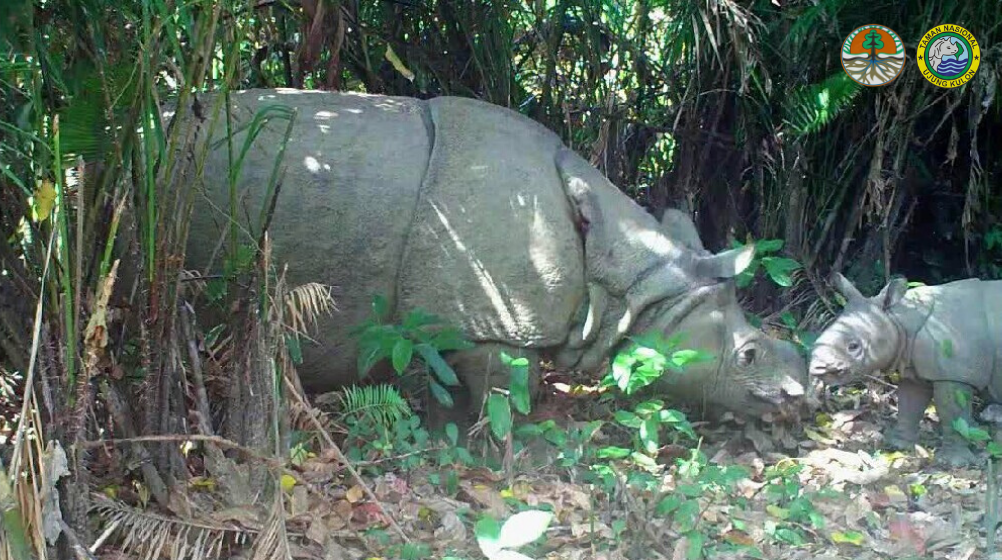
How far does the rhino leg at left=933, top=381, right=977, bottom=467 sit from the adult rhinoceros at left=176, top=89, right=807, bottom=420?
69 centimetres

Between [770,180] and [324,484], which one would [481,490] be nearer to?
[324,484]

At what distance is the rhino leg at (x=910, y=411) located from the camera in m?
5.74

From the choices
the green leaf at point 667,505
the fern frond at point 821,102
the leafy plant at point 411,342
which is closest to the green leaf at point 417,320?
the leafy plant at point 411,342

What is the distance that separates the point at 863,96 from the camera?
725 centimetres

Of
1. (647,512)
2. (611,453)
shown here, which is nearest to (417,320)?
(611,453)

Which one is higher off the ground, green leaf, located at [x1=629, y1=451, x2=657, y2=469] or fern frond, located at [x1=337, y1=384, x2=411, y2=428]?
fern frond, located at [x1=337, y1=384, x2=411, y2=428]

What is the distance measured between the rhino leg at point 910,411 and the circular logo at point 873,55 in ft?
6.78

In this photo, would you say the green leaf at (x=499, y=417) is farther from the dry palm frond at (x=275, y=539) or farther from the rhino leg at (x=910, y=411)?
the rhino leg at (x=910, y=411)

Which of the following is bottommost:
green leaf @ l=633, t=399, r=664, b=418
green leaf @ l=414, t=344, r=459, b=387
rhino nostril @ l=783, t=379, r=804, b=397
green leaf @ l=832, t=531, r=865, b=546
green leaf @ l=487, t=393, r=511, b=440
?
green leaf @ l=832, t=531, r=865, b=546

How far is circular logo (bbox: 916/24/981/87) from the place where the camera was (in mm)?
6750

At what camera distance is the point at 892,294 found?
5672 mm

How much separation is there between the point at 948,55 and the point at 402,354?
415 centimetres

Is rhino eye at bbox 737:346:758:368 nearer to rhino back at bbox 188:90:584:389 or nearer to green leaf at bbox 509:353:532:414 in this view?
rhino back at bbox 188:90:584:389

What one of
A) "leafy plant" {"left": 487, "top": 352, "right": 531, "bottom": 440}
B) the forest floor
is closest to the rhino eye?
the forest floor
